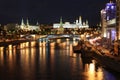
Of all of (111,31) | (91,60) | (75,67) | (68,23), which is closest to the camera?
(75,67)

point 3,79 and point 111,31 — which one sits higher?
point 111,31

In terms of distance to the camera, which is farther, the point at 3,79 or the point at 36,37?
the point at 36,37

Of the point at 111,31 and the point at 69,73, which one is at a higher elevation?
the point at 111,31

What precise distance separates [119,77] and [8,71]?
9.02m

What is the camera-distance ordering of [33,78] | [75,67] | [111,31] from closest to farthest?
[33,78] → [75,67] → [111,31]

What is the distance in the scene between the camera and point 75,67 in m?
33.0

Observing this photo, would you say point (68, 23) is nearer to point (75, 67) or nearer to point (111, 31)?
point (111, 31)

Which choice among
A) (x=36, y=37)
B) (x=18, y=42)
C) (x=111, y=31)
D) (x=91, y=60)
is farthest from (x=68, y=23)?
(x=91, y=60)

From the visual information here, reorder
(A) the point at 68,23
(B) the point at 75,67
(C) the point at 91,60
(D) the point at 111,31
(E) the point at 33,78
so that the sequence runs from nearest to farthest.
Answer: (E) the point at 33,78
(B) the point at 75,67
(C) the point at 91,60
(D) the point at 111,31
(A) the point at 68,23

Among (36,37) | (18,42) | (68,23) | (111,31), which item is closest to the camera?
(111,31)

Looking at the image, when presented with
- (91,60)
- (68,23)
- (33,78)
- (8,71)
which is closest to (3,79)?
(33,78)

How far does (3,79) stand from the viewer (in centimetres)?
2642

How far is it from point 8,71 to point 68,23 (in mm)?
111490

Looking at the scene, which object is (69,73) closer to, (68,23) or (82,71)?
(82,71)
